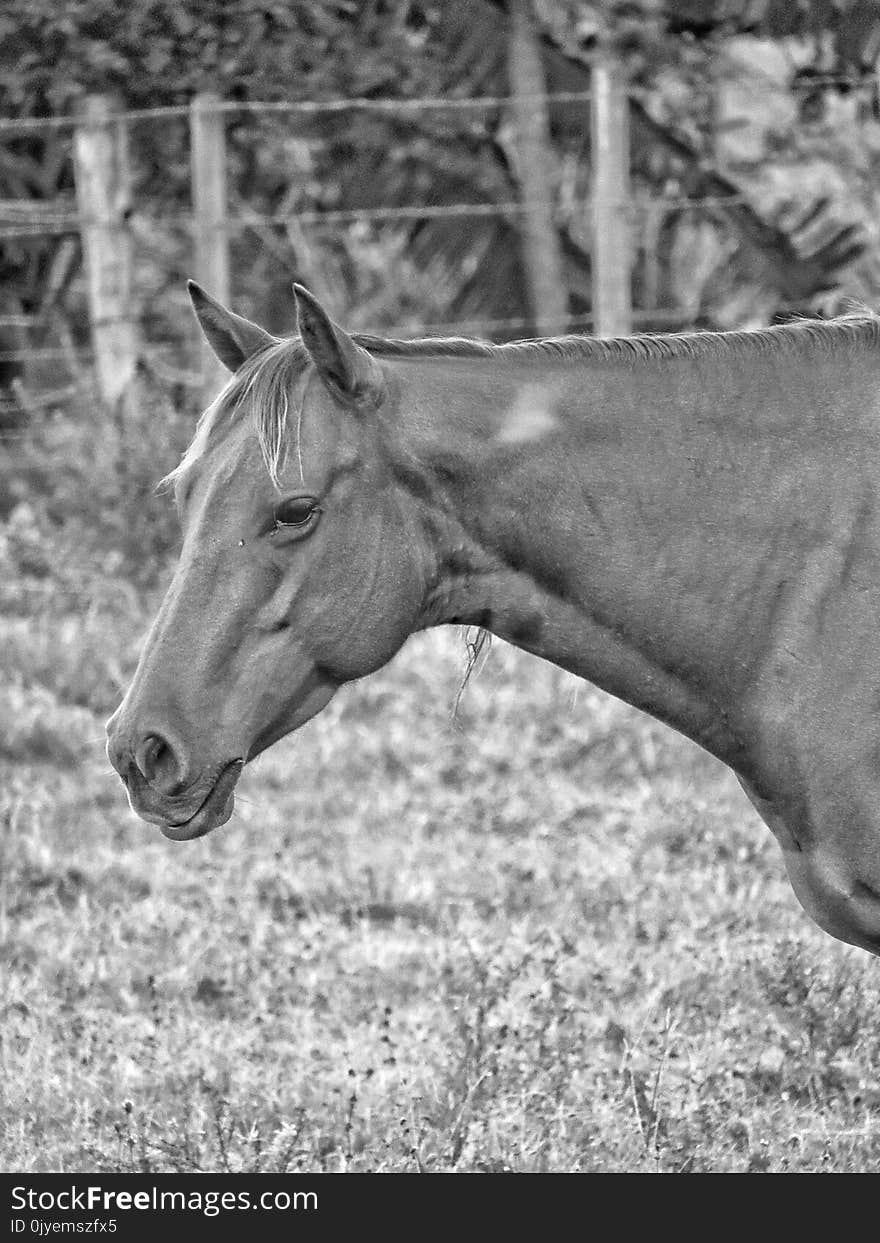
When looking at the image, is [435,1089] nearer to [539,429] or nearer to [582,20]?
[539,429]

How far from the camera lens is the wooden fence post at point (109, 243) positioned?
→ 7.93 meters

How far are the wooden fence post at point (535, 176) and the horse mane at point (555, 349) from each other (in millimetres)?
5519

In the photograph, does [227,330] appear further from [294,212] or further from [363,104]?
[294,212]

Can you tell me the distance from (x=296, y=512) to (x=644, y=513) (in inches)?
23.7

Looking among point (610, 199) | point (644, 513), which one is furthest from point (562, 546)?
point (610, 199)

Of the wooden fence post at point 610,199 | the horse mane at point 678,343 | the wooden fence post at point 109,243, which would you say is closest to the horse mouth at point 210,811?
the horse mane at point 678,343

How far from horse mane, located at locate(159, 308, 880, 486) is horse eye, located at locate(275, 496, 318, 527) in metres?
0.17

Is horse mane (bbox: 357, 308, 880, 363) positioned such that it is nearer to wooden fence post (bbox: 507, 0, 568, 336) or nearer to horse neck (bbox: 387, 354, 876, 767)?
horse neck (bbox: 387, 354, 876, 767)

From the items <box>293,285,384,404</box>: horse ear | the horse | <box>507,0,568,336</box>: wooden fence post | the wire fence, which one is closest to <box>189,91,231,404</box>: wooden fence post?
the wire fence

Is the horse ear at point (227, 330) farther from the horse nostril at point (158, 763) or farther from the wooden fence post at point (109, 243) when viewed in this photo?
the wooden fence post at point (109, 243)

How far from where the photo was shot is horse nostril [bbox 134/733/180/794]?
2688 mm

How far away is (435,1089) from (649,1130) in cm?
49

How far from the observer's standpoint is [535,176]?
8945mm

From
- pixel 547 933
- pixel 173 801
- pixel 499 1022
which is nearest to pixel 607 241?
pixel 547 933
